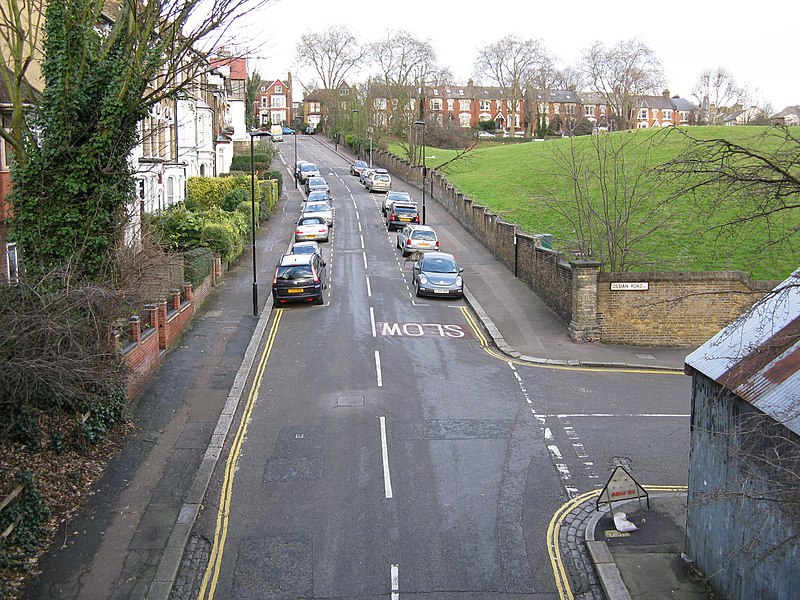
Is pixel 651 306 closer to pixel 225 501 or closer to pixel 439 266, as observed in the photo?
pixel 439 266

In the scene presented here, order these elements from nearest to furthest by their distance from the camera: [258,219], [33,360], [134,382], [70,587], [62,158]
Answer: [70,587], [33,360], [62,158], [134,382], [258,219]

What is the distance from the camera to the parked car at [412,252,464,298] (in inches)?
1062

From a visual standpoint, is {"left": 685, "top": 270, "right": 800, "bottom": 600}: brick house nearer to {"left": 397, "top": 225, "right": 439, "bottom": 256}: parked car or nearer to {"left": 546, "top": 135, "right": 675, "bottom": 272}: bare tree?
{"left": 546, "top": 135, "right": 675, "bottom": 272}: bare tree

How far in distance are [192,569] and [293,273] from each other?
54.1ft

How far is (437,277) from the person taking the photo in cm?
2758

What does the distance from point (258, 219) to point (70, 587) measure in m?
34.8

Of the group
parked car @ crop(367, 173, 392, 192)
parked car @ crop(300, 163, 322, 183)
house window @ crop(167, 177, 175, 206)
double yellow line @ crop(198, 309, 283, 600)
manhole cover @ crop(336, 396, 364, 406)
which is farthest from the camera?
parked car @ crop(300, 163, 322, 183)

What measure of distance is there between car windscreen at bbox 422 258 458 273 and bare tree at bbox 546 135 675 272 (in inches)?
184

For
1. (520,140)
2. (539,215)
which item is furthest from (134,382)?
(520,140)

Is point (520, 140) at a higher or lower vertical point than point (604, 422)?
higher

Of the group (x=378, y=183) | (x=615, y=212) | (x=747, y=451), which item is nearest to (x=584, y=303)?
(x=615, y=212)

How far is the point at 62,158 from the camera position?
14844 mm

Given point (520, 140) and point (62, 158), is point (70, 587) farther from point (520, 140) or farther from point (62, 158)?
point (520, 140)

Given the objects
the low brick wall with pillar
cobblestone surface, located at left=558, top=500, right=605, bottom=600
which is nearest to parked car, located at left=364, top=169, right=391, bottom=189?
the low brick wall with pillar
